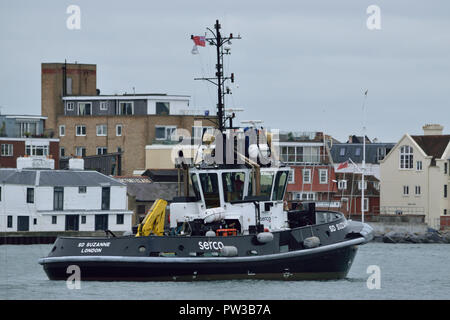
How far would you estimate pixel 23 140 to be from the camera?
292 ft

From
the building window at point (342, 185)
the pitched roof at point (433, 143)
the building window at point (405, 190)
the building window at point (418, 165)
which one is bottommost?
the building window at point (405, 190)

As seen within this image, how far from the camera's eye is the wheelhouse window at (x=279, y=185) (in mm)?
39406

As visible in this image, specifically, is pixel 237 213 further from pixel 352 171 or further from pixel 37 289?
pixel 352 171

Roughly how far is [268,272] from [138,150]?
198 feet

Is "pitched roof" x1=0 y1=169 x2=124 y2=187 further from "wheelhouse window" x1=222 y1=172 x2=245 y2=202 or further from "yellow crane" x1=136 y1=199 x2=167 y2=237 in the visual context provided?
"wheelhouse window" x1=222 y1=172 x2=245 y2=202

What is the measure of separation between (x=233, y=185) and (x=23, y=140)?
5247 cm

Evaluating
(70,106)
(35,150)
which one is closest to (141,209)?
(35,150)

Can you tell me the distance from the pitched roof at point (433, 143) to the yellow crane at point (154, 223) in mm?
53653

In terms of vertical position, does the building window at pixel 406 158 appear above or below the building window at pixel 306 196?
above

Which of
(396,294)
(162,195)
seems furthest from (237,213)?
(162,195)

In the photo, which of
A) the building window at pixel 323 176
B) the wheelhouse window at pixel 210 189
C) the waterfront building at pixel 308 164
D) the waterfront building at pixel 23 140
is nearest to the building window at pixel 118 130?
the waterfront building at pixel 23 140

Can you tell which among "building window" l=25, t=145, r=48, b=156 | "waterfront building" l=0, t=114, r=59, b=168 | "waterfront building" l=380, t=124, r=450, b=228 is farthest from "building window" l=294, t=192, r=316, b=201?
"building window" l=25, t=145, r=48, b=156

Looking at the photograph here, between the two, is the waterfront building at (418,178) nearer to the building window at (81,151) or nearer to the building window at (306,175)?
the building window at (306,175)

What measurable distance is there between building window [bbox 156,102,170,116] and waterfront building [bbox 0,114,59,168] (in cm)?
971
